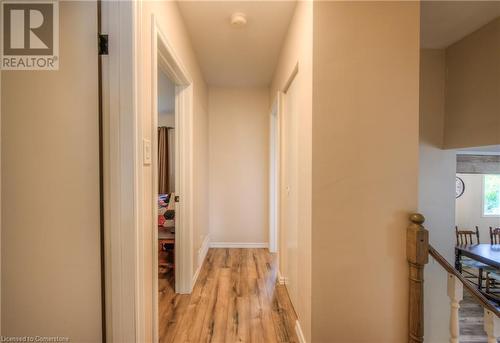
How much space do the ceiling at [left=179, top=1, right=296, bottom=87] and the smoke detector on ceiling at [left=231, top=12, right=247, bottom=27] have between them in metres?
0.03

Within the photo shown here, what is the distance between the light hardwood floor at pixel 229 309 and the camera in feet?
5.97

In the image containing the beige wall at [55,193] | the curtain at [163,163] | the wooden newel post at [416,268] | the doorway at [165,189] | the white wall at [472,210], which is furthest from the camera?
the white wall at [472,210]

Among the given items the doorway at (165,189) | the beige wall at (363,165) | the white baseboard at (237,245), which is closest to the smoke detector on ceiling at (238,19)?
the doorway at (165,189)

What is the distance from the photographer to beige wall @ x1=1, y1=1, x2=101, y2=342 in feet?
3.50

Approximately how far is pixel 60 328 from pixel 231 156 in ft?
9.70

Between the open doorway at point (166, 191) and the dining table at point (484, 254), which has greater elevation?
the open doorway at point (166, 191)

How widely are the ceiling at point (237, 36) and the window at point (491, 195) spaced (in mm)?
6202

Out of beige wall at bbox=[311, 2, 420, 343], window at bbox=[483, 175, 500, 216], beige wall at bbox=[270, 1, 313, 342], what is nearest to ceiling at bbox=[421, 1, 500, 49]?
beige wall at bbox=[311, 2, 420, 343]

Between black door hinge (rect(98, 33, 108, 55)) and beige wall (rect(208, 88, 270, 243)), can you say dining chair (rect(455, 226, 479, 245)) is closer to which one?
beige wall (rect(208, 88, 270, 243))

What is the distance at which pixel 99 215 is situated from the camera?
43.4 inches

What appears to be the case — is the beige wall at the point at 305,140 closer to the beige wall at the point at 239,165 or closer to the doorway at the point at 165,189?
the doorway at the point at 165,189

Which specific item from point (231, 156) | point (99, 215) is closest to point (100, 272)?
point (99, 215)

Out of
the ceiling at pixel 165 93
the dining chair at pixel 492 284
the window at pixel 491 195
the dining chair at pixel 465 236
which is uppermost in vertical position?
the ceiling at pixel 165 93

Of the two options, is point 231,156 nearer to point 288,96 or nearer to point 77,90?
point 288,96
